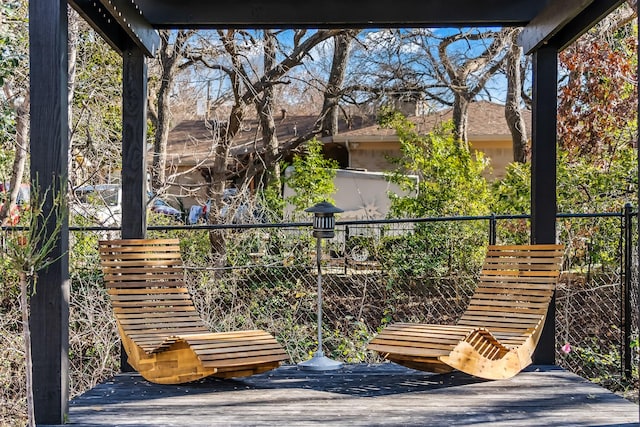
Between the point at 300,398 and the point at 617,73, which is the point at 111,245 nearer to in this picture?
the point at 300,398

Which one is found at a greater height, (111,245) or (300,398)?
(111,245)

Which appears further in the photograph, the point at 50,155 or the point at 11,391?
the point at 11,391

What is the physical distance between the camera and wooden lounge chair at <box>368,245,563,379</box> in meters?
4.14

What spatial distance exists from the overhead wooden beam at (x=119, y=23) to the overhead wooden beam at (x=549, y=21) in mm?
2757

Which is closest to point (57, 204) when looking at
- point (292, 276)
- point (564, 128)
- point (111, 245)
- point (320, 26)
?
point (111, 245)

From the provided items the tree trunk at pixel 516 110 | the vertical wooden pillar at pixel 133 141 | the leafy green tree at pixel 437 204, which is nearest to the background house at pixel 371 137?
the tree trunk at pixel 516 110

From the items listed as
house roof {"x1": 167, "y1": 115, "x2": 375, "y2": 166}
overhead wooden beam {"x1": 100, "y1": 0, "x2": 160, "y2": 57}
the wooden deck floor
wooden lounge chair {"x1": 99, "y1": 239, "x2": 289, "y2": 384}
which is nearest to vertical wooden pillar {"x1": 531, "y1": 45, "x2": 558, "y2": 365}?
the wooden deck floor

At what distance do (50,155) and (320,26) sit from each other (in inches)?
96.2

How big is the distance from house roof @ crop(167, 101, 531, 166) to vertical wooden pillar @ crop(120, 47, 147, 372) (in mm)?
6443

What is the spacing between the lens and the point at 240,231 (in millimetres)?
8211

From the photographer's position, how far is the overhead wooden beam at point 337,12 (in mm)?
4883

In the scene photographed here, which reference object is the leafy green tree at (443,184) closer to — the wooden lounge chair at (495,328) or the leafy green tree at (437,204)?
the leafy green tree at (437,204)

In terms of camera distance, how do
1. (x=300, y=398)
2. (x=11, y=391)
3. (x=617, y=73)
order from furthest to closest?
(x=617, y=73) < (x=11, y=391) < (x=300, y=398)

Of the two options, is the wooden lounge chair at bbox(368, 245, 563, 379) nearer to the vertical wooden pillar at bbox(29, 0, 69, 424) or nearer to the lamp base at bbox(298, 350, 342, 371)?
the lamp base at bbox(298, 350, 342, 371)
